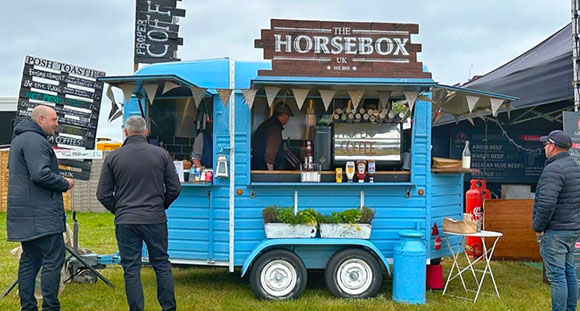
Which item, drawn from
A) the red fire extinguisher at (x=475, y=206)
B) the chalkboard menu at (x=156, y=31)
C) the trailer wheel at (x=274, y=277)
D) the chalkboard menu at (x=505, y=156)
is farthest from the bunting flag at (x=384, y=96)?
the chalkboard menu at (x=505, y=156)

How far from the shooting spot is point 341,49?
5449mm

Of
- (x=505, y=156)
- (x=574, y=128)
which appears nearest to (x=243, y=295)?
(x=574, y=128)

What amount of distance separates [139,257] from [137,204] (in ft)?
1.42

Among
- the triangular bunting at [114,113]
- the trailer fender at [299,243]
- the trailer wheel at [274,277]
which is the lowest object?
the trailer wheel at [274,277]

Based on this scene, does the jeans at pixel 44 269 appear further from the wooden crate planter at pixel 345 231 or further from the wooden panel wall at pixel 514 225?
the wooden panel wall at pixel 514 225

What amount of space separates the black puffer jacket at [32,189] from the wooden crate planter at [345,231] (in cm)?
227

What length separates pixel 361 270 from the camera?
552 cm

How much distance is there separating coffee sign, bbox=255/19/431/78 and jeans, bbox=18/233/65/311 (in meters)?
2.35

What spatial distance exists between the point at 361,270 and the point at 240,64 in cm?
224

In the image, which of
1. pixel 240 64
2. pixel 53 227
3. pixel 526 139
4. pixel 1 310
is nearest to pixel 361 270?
pixel 240 64

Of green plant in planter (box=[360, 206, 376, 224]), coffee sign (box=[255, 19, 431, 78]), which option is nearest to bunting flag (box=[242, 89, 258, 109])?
coffee sign (box=[255, 19, 431, 78])

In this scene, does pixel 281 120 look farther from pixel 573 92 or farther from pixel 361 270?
pixel 573 92

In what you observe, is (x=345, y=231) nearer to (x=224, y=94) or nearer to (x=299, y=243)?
(x=299, y=243)

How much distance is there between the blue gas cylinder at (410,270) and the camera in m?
5.34
